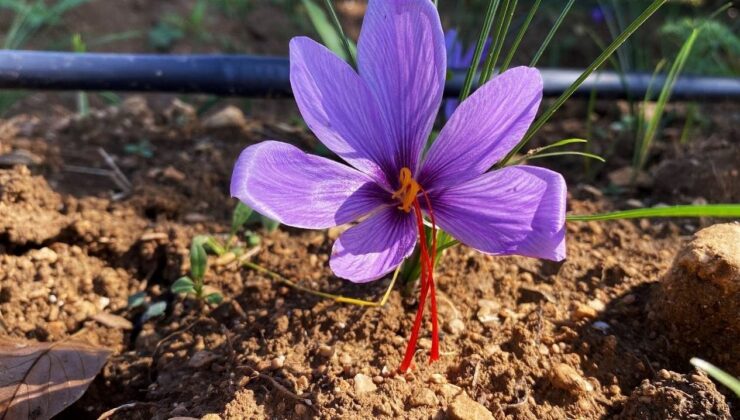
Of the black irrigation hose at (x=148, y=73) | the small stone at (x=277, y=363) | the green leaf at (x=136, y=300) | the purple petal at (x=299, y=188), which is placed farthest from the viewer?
the black irrigation hose at (x=148, y=73)

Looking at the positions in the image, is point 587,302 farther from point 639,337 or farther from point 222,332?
point 222,332

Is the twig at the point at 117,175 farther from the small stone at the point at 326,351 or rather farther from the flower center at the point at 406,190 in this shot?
the flower center at the point at 406,190

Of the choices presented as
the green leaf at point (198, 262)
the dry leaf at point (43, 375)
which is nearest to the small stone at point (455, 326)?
the green leaf at point (198, 262)

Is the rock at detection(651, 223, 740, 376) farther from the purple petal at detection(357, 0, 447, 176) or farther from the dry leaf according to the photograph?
the dry leaf

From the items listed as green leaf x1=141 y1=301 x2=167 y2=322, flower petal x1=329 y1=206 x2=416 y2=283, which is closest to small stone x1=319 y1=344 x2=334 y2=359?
flower petal x1=329 y1=206 x2=416 y2=283

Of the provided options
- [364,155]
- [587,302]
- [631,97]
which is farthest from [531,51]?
[364,155]

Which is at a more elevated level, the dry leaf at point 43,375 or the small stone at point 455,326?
the small stone at point 455,326
